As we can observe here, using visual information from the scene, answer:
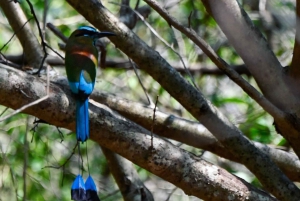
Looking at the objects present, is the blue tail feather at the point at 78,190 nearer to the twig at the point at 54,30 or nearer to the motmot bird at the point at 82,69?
the motmot bird at the point at 82,69

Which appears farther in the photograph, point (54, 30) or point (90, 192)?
point (54, 30)

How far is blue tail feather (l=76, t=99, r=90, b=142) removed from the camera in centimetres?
249

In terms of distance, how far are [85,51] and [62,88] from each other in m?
0.81

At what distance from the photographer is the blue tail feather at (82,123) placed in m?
2.49

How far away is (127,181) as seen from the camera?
150 inches

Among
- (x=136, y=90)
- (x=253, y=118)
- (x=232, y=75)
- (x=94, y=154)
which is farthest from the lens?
(x=136, y=90)

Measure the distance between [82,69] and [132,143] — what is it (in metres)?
0.72

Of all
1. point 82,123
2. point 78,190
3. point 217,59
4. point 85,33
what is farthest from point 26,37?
point 78,190

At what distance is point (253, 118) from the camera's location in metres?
4.68

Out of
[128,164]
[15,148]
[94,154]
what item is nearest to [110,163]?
[128,164]

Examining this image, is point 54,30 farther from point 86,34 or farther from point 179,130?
point 179,130

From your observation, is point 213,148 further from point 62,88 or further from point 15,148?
point 15,148

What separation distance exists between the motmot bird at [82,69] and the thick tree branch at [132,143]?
0.18 feet

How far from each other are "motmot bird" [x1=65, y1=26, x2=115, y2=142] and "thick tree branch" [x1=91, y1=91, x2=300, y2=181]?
396mm
